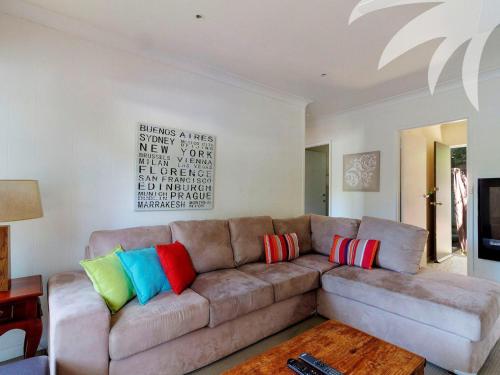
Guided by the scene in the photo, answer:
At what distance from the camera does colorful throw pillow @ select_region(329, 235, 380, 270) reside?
255 cm

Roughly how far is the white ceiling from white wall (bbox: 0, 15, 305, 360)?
0.84 feet

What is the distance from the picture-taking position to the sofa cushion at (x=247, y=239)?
8.74 feet

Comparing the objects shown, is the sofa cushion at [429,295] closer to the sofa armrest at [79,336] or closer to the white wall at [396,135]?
the white wall at [396,135]

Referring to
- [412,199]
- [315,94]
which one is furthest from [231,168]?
[412,199]

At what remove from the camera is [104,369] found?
1.45 metres

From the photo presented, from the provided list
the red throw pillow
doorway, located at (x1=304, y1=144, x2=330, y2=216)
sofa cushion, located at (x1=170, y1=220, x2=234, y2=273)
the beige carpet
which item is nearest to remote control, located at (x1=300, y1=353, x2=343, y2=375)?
the beige carpet

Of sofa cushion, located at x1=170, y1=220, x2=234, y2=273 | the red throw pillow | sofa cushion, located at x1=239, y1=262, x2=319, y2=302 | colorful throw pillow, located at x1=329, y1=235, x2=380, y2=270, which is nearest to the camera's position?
the red throw pillow

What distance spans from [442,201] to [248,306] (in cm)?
420

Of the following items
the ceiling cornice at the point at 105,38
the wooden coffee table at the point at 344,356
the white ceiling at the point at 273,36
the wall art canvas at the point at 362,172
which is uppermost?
the white ceiling at the point at 273,36

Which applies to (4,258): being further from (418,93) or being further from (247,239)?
(418,93)

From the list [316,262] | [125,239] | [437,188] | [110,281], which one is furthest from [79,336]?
[437,188]

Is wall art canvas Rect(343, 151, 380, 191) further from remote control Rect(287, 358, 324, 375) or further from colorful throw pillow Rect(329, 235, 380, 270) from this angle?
remote control Rect(287, 358, 324, 375)

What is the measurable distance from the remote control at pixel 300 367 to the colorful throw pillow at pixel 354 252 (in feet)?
5.09

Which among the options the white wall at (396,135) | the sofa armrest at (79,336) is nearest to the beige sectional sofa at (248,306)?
the sofa armrest at (79,336)
